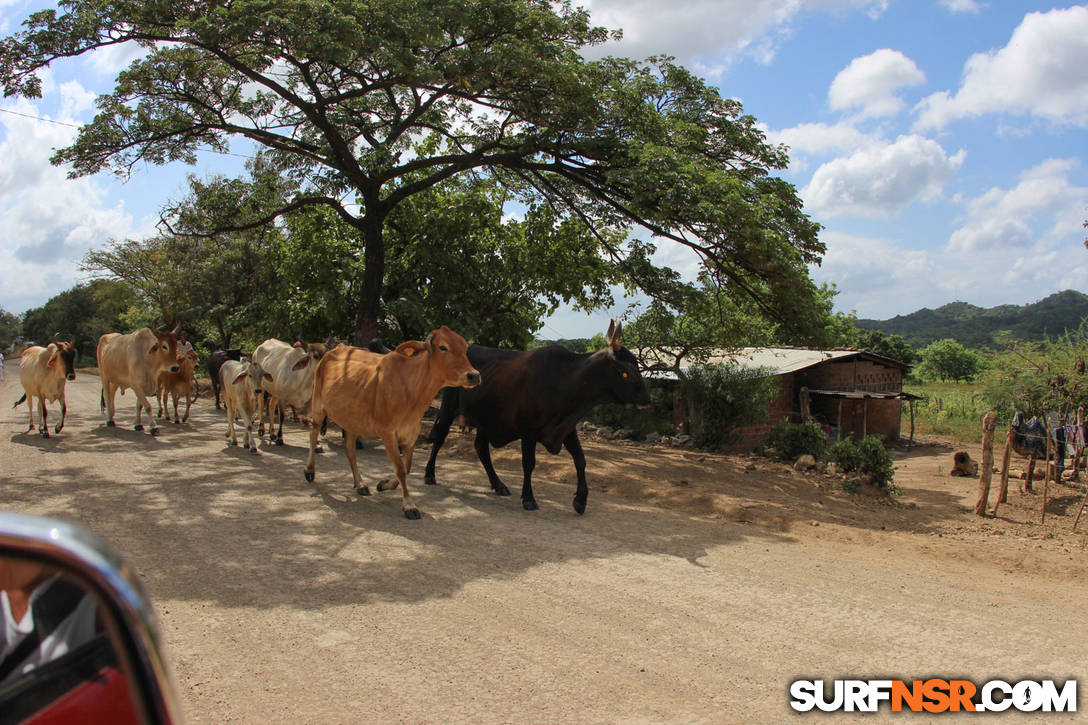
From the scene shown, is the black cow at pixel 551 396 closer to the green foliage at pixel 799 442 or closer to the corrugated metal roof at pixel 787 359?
the green foliage at pixel 799 442

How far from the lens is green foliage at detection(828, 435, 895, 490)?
1244 cm

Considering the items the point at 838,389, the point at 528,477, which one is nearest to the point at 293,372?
the point at 528,477

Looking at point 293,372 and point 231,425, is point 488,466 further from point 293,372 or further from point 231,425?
point 231,425

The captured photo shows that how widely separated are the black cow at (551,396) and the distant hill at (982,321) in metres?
82.4

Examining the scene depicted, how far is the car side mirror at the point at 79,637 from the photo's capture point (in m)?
1.30

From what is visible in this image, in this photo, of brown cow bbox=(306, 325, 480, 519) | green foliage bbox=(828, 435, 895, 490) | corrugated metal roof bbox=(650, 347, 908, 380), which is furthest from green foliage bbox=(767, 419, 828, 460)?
brown cow bbox=(306, 325, 480, 519)

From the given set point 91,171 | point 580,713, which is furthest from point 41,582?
point 91,171

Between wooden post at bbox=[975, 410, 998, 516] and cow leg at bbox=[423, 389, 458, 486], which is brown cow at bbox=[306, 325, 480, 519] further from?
wooden post at bbox=[975, 410, 998, 516]

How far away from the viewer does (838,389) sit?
88.7ft

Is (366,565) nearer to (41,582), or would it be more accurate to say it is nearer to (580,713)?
(580,713)

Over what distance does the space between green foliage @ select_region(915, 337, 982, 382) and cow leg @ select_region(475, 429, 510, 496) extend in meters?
58.2

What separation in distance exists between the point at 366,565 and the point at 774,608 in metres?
3.31

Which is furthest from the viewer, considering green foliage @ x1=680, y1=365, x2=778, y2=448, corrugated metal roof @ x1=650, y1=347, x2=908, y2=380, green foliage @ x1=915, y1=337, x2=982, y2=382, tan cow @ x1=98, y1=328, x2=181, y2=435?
green foliage @ x1=915, y1=337, x2=982, y2=382

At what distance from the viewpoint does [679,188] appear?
11.3m
